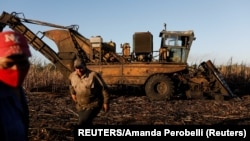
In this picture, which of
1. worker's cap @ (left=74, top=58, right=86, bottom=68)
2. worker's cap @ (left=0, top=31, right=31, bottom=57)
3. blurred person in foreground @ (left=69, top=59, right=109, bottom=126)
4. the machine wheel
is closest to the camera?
worker's cap @ (left=0, top=31, right=31, bottom=57)

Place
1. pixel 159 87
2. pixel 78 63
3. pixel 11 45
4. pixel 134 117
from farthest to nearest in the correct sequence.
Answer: pixel 159 87 → pixel 134 117 → pixel 78 63 → pixel 11 45

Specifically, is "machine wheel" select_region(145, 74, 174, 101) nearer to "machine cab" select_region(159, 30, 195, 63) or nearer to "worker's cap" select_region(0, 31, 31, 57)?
Answer: "machine cab" select_region(159, 30, 195, 63)

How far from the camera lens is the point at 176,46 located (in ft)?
64.0

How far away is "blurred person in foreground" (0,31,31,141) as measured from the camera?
7.64 ft

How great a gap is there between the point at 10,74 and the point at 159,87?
16.6 m

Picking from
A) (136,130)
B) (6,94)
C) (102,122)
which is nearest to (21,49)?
(6,94)

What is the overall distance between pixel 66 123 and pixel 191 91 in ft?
31.8

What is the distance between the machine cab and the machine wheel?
113 centimetres

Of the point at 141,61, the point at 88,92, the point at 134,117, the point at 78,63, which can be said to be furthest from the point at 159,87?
the point at 78,63

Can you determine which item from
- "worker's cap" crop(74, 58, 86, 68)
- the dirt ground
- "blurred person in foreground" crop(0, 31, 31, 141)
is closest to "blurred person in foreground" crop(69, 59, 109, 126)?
"worker's cap" crop(74, 58, 86, 68)

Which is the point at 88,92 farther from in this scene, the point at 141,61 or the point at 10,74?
the point at 141,61

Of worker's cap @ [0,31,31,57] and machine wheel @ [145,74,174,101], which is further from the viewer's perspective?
machine wheel @ [145,74,174,101]

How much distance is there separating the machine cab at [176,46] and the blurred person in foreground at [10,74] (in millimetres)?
17052

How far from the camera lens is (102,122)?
36.2 feet
